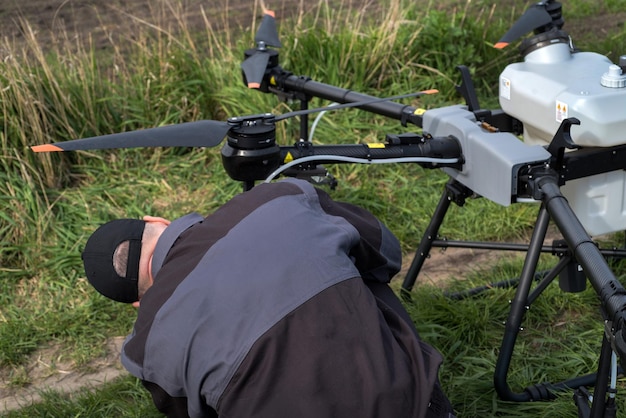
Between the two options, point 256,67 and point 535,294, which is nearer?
point 535,294

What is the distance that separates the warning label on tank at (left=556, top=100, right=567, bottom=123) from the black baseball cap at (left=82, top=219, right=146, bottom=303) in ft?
5.00

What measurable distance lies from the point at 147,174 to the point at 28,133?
78 cm

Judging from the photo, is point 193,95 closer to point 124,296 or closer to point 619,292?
point 124,296

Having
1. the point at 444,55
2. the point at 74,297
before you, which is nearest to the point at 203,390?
the point at 74,297

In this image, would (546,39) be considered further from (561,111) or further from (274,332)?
(274,332)

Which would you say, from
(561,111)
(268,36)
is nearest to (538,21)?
(561,111)

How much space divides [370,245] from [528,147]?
71 centimetres

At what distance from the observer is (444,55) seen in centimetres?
597

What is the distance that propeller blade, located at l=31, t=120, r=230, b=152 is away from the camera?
8.83 ft

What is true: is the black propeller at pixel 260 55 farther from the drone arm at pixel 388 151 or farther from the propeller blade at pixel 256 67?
the drone arm at pixel 388 151

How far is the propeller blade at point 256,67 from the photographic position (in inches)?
159

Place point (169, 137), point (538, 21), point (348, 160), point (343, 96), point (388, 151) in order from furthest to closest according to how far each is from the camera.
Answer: point (343, 96), point (538, 21), point (388, 151), point (348, 160), point (169, 137)

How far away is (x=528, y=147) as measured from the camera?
9.27 ft

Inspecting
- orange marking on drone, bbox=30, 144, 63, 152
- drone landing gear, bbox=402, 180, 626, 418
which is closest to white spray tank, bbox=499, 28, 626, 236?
drone landing gear, bbox=402, 180, 626, 418
